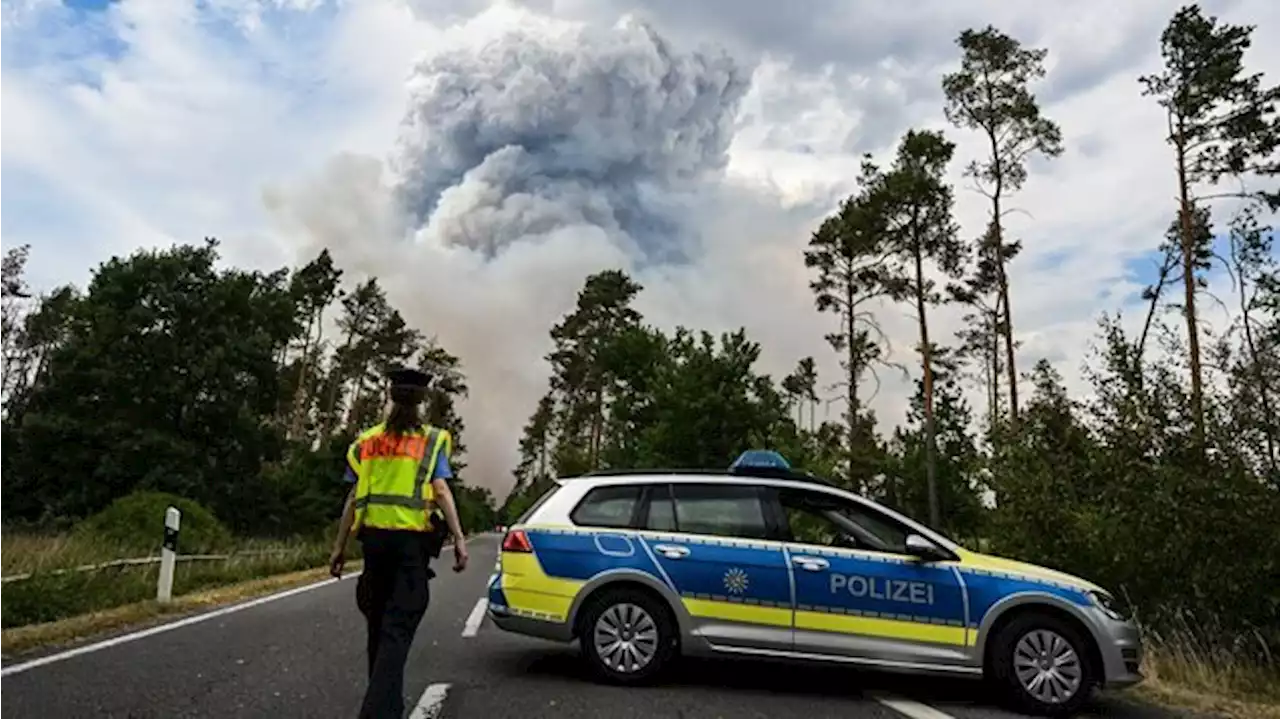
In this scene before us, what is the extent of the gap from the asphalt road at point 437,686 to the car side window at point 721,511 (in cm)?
116

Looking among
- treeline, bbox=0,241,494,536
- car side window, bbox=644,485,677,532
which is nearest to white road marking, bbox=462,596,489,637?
car side window, bbox=644,485,677,532

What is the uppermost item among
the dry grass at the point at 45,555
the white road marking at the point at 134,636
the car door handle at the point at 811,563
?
the car door handle at the point at 811,563

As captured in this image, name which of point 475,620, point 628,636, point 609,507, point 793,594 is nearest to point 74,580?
point 475,620

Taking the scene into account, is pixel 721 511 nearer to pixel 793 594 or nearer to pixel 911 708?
pixel 793 594

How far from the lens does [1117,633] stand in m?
6.93

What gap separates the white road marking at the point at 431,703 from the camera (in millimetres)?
5675

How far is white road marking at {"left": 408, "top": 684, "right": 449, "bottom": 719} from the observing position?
567cm

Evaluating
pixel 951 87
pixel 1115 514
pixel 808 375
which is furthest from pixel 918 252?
pixel 808 375

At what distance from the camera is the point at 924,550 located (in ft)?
23.6

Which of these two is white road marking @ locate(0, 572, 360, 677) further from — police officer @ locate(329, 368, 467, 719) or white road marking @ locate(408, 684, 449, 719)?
police officer @ locate(329, 368, 467, 719)

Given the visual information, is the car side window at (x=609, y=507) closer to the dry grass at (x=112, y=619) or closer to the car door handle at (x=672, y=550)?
the car door handle at (x=672, y=550)

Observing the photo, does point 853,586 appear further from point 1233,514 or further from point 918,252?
point 918,252

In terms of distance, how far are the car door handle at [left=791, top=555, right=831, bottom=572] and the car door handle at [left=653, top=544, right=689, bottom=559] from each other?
83cm

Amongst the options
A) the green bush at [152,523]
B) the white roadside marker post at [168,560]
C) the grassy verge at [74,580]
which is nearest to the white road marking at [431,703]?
the grassy verge at [74,580]
